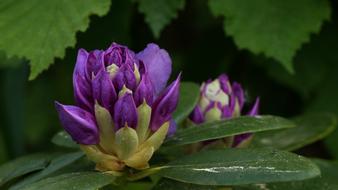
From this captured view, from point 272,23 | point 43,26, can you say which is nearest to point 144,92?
point 43,26

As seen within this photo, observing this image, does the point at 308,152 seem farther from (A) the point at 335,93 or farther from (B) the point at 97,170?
(B) the point at 97,170

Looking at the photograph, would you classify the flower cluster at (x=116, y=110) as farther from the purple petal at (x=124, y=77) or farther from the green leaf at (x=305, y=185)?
the green leaf at (x=305, y=185)

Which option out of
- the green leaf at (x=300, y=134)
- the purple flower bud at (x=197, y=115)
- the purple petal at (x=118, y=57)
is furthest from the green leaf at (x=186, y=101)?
the purple petal at (x=118, y=57)

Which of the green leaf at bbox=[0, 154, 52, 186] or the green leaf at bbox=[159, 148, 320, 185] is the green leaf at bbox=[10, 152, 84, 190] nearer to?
the green leaf at bbox=[0, 154, 52, 186]

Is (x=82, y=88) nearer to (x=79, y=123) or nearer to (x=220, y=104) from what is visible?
(x=79, y=123)

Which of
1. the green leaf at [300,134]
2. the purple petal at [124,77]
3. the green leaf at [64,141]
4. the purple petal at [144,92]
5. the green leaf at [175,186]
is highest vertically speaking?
the purple petal at [124,77]

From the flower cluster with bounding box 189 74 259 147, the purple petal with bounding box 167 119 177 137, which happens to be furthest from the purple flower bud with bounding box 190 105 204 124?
the purple petal with bounding box 167 119 177 137

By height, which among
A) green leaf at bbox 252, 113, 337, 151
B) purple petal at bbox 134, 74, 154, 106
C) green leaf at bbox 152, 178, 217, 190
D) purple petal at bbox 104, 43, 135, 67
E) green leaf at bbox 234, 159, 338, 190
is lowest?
green leaf at bbox 234, 159, 338, 190
